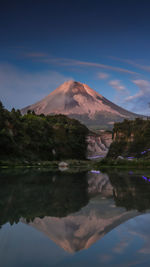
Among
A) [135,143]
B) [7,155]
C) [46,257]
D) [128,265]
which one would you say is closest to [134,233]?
[128,265]

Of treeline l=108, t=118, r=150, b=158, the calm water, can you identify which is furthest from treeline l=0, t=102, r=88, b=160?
the calm water

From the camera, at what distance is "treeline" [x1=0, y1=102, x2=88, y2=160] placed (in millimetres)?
48750

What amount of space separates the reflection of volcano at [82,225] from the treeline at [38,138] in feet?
133

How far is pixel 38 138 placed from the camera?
62312 millimetres

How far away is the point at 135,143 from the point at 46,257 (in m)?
64.3

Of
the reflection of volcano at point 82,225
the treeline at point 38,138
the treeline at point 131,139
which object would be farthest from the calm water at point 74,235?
the treeline at point 131,139

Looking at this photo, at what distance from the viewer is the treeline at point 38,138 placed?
4875 centimetres

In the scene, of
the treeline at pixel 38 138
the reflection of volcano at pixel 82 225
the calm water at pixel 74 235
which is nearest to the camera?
the calm water at pixel 74 235

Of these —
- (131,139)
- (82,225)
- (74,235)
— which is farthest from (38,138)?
(74,235)

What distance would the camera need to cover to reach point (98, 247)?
3674 mm

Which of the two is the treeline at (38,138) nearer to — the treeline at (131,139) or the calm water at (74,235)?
the treeline at (131,139)

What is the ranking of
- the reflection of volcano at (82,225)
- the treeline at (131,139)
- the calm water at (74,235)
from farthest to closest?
the treeline at (131,139), the reflection of volcano at (82,225), the calm water at (74,235)

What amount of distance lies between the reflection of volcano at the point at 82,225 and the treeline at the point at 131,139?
171 ft

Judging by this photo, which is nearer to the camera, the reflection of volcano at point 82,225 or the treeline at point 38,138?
the reflection of volcano at point 82,225
